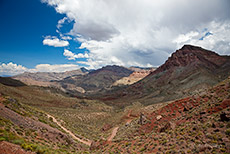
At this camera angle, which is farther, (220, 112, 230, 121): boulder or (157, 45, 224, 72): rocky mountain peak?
(157, 45, 224, 72): rocky mountain peak

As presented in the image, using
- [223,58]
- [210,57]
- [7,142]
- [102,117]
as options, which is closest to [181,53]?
[210,57]

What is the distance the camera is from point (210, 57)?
10456 cm

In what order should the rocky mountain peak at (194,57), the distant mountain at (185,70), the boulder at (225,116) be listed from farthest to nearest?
the rocky mountain peak at (194,57)
the distant mountain at (185,70)
the boulder at (225,116)

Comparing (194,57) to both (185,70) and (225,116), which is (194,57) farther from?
(225,116)

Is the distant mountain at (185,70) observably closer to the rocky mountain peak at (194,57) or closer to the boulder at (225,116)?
the rocky mountain peak at (194,57)

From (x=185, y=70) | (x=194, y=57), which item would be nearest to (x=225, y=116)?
(x=185, y=70)

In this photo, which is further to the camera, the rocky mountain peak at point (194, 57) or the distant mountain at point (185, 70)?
the rocky mountain peak at point (194, 57)

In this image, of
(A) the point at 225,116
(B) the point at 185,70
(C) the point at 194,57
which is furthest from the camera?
(C) the point at 194,57

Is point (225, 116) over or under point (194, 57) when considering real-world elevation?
under

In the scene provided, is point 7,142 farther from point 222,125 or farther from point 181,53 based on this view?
point 181,53

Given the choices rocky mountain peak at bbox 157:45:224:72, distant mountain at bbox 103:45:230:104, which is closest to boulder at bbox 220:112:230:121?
distant mountain at bbox 103:45:230:104

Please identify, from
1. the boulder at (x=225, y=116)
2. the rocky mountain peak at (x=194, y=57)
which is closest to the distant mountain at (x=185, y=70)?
the rocky mountain peak at (x=194, y=57)

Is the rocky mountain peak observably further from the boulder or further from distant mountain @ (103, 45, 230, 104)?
the boulder

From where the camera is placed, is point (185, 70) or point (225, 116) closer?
point (225, 116)
